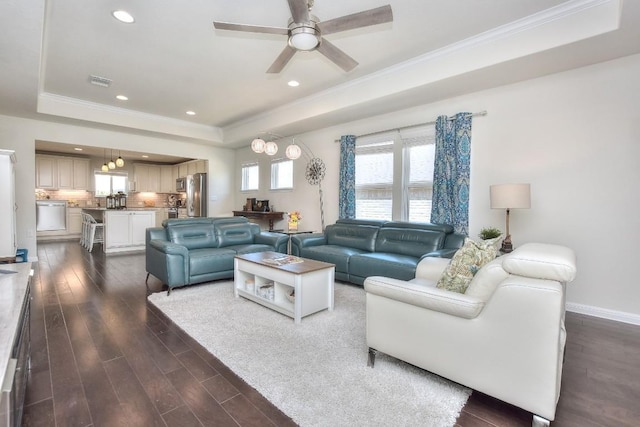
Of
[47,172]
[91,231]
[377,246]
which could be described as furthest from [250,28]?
[47,172]

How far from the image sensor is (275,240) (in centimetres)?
475

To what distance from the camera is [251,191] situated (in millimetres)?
7824

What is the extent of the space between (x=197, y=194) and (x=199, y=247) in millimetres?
4109

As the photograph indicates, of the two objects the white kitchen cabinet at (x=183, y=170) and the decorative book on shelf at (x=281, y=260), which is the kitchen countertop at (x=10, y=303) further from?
the white kitchen cabinet at (x=183, y=170)

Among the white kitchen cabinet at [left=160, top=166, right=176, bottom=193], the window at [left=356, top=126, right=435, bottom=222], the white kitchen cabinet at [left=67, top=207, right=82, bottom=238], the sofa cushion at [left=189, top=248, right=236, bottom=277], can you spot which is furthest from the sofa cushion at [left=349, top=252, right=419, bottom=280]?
the white kitchen cabinet at [left=67, top=207, right=82, bottom=238]

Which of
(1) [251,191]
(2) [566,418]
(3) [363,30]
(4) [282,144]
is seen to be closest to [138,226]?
(1) [251,191]

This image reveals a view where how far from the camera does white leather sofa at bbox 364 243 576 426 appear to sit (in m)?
1.46

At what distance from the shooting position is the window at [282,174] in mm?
6747

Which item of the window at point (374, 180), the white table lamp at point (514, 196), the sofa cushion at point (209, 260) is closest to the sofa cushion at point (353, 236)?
the window at point (374, 180)

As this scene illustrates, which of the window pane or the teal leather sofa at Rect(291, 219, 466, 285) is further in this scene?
the window pane

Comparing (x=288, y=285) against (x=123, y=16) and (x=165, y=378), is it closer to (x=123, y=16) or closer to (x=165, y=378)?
(x=165, y=378)

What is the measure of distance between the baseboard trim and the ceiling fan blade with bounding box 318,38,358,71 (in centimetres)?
350

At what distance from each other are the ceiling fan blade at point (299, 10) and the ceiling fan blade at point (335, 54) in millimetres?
286

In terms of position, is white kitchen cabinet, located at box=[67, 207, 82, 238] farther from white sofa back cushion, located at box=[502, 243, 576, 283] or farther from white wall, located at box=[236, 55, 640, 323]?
white sofa back cushion, located at box=[502, 243, 576, 283]
